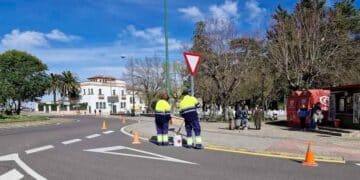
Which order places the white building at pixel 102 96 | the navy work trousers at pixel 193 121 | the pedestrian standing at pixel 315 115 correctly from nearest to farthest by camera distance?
the navy work trousers at pixel 193 121 < the pedestrian standing at pixel 315 115 < the white building at pixel 102 96

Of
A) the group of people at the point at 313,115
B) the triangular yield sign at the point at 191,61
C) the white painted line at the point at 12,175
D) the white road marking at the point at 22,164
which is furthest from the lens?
the group of people at the point at 313,115

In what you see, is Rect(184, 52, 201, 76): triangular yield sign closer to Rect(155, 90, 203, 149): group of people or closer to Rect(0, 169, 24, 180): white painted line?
Rect(155, 90, 203, 149): group of people

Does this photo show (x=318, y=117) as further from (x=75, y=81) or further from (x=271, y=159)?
(x=75, y=81)

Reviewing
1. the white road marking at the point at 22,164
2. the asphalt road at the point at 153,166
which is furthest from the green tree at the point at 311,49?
the white road marking at the point at 22,164

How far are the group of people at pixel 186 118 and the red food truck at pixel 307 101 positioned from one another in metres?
12.5

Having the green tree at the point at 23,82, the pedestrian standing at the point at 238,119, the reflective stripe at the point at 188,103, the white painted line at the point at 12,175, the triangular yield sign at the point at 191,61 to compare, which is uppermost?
the green tree at the point at 23,82

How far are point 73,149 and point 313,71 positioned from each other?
28.3 m

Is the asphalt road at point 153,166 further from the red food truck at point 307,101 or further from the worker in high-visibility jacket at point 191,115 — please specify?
the red food truck at point 307,101

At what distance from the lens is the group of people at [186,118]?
13.3 metres

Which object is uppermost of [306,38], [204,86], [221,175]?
[306,38]

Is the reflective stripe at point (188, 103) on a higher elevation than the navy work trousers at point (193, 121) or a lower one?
higher

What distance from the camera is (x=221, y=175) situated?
885 cm

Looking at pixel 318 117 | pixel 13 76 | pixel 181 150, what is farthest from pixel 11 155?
pixel 13 76

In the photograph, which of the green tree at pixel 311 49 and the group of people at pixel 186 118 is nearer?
the group of people at pixel 186 118
